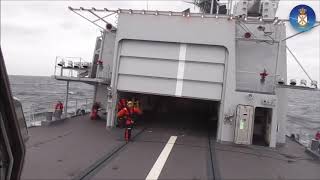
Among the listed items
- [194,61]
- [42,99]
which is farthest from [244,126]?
[42,99]

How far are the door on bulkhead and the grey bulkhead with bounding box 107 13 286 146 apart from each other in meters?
0.35

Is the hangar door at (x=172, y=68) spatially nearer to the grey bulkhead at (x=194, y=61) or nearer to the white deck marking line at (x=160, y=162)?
the grey bulkhead at (x=194, y=61)

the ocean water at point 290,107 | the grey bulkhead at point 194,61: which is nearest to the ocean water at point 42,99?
the ocean water at point 290,107

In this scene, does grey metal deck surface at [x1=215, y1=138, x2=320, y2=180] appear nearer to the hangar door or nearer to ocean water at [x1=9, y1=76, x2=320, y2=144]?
the hangar door

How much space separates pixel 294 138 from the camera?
1725 centimetres

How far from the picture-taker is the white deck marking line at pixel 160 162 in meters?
8.07

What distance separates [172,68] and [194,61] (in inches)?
33.9

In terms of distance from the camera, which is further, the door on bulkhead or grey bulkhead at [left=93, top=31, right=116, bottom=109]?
grey bulkhead at [left=93, top=31, right=116, bottom=109]

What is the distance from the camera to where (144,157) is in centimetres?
982

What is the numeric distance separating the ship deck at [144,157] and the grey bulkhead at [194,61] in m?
1.29

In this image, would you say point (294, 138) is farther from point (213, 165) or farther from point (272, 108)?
point (213, 165)

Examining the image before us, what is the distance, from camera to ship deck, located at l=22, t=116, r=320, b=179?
8.15 meters

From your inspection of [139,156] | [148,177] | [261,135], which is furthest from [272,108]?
[148,177]

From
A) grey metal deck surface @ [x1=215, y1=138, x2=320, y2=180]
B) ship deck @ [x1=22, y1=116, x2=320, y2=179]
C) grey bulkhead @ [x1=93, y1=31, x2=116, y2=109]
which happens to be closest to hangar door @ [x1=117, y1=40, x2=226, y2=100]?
ship deck @ [x1=22, y1=116, x2=320, y2=179]
